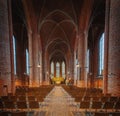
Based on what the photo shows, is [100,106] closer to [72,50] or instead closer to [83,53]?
[83,53]

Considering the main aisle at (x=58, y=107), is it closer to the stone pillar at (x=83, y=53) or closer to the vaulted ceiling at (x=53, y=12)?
the stone pillar at (x=83, y=53)

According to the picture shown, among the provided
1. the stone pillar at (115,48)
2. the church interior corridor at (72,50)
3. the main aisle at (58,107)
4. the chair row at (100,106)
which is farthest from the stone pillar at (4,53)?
the stone pillar at (115,48)

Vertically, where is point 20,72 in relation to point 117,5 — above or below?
below

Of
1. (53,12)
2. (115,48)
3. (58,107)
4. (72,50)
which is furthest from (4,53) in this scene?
(72,50)

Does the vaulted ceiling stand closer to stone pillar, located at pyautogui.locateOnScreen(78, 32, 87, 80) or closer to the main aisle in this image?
stone pillar, located at pyautogui.locateOnScreen(78, 32, 87, 80)

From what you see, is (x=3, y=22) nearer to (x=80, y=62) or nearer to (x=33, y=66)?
(x=33, y=66)

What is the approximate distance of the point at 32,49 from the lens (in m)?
23.2

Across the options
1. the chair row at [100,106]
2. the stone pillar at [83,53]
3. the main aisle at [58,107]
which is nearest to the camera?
the chair row at [100,106]

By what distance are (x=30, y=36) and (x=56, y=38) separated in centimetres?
1434

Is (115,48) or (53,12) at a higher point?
(53,12)

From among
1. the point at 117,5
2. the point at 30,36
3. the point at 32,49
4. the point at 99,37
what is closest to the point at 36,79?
the point at 32,49

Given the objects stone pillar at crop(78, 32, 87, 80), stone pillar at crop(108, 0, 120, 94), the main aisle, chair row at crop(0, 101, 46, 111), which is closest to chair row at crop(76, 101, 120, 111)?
the main aisle

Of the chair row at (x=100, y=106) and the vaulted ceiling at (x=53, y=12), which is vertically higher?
the vaulted ceiling at (x=53, y=12)

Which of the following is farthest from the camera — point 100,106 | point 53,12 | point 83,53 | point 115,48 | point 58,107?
point 53,12
